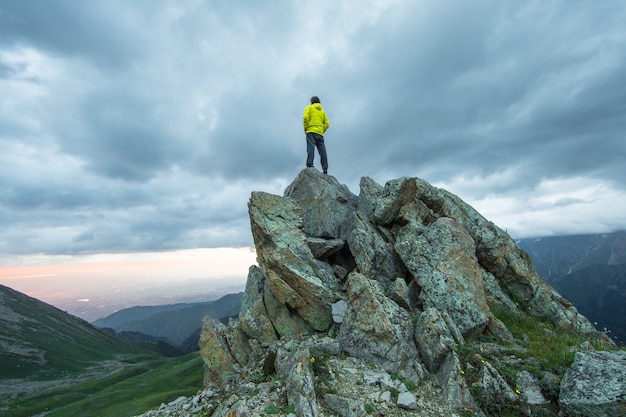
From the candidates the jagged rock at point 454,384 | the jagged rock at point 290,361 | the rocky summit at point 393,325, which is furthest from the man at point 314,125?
the jagged rock at point 454,384

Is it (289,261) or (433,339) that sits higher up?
(289,261)

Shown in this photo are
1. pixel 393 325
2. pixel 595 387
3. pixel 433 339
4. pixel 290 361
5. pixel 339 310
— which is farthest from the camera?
pixel 339 310

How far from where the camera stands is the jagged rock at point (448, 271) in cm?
2083

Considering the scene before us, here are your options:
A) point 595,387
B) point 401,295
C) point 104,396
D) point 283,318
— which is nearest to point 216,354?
point 283,318

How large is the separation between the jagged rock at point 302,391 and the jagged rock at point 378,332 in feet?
13.4

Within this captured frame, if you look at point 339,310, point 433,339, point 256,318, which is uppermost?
point 339,310

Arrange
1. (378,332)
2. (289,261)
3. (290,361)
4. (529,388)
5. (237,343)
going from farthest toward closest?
1. (237,343)
2. (289,261)
3. (378,332)
4. (290,361)
5. (529,388)

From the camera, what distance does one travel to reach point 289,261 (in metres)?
26.3

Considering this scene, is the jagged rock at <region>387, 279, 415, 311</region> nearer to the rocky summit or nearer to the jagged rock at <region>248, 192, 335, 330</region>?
the rocky summit

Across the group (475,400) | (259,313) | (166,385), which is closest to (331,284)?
(259,313)

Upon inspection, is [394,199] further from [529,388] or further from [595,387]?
[595,387]

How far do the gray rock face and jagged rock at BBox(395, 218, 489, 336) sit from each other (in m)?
0.08

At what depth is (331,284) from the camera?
26.1 m

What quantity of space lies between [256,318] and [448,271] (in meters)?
15.9
